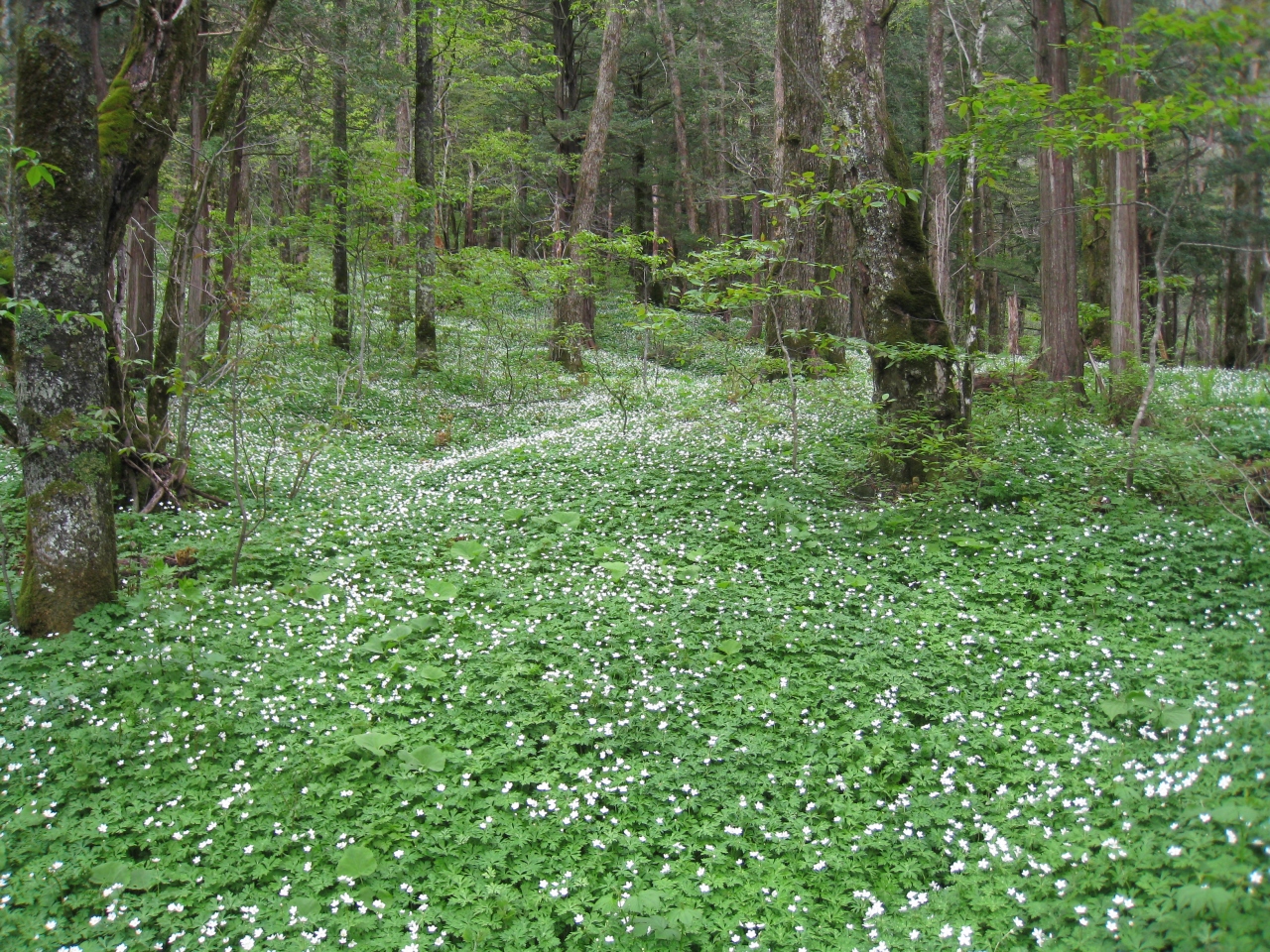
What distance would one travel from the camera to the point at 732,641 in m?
5.62

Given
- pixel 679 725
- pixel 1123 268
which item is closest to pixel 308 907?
pixel 679 725

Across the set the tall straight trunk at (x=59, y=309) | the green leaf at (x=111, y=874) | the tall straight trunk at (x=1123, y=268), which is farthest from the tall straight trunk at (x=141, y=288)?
the tall straight trunk at (x=1123, y=268)

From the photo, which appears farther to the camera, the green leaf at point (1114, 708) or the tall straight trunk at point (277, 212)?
the tall straight trunk at point (277, 212)

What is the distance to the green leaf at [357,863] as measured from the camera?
148 inches

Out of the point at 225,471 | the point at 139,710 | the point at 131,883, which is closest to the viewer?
the point at 131,883

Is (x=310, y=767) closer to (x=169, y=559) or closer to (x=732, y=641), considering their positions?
(x=732, y=641)

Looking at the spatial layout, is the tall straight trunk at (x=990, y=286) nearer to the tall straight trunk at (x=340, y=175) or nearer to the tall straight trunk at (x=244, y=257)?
the tall straight trunk at (x=340, y=175)

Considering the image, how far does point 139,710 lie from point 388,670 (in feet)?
5.16

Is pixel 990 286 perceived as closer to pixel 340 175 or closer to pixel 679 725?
pixel 340 175

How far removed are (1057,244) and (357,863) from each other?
13.3 metres

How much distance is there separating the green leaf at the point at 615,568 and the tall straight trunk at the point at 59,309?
4070mm

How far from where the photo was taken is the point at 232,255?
999cm

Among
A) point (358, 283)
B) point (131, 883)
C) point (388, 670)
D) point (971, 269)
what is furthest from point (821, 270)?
point (131, 883)

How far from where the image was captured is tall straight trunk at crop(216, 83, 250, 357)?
29.2 ft
